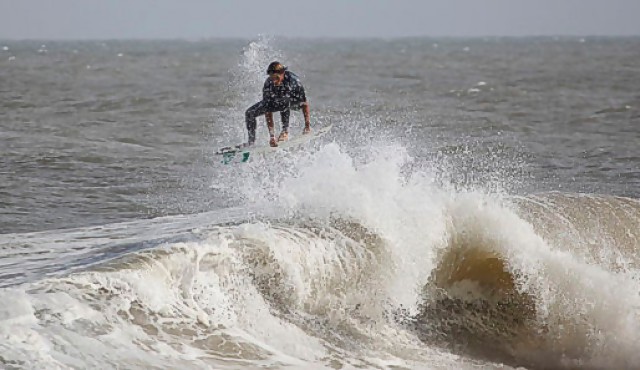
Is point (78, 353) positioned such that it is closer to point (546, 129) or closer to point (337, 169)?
point (337, 169)

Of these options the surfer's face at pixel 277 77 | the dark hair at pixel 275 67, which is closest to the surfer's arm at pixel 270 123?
the surfer's face at pixel 277 77

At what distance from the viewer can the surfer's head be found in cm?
1158

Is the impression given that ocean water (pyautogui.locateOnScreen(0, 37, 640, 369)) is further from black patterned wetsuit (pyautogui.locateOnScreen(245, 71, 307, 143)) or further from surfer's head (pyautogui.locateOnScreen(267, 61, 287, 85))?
surfer's head (pyautogui.locateOnScreen(267, 61, 287, 85))

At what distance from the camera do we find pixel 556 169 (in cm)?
1795

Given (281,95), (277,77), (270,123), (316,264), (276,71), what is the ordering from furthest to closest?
(270,123), (281,95), (277,77), (276,71), (316,264)

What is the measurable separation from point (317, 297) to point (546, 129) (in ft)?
53.6

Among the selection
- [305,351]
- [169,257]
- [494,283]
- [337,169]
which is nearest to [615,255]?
[494,283]

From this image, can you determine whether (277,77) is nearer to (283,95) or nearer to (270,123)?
(283,95)

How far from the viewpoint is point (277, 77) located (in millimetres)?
11867

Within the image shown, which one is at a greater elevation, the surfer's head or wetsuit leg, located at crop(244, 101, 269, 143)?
the surfer's head

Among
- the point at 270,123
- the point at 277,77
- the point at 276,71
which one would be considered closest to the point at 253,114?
the point at 270,123

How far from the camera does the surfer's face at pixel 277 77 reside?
11.8 metres

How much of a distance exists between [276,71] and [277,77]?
0.45 feet

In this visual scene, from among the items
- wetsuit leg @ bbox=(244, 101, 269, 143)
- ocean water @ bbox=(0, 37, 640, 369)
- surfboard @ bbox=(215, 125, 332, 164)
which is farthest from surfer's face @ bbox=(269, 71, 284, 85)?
ocean water @ bbox=(0, 37, 640, 369)
